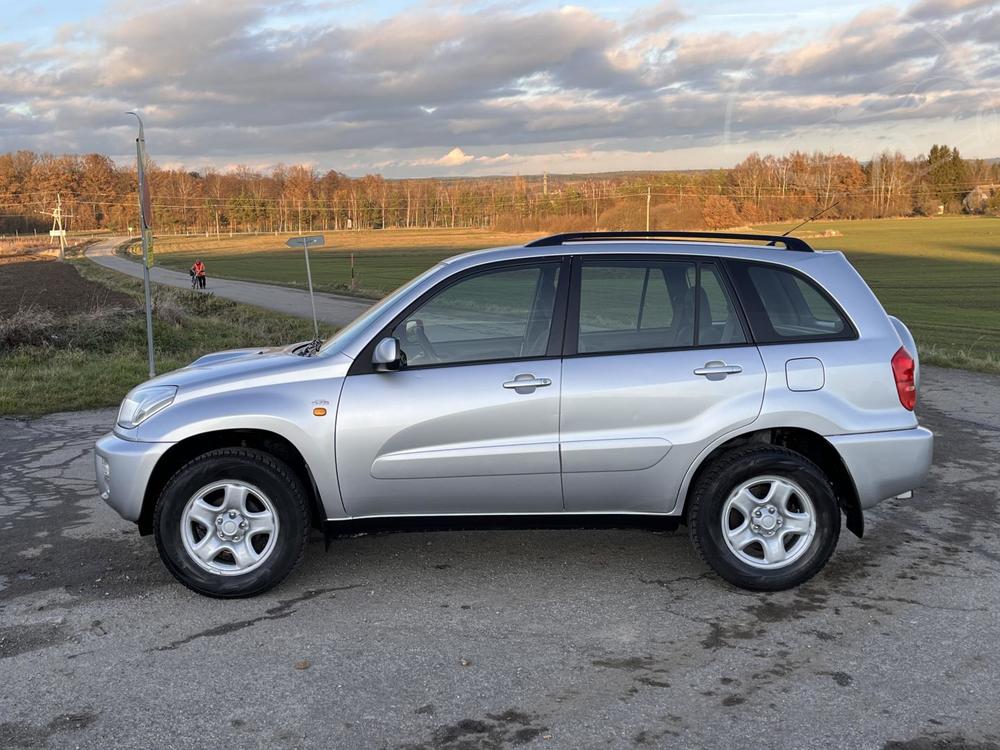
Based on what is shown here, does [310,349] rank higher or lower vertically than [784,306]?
lower

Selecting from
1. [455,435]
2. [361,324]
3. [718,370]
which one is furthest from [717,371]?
[361,324]

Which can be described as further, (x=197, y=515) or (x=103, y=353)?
(x=103, y=353)

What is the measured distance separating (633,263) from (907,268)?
165ft

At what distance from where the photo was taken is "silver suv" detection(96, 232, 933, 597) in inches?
183

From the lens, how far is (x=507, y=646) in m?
4.15

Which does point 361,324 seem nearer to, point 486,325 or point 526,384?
point 486,325

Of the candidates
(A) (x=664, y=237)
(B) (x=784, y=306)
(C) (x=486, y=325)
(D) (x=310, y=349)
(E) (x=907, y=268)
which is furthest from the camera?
(E) (x=907, y=268)

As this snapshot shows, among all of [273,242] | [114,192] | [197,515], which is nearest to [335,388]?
[197,515]

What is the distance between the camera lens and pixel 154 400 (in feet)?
15.9

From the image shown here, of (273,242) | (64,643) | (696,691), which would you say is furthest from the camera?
(273,242)

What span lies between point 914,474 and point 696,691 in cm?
187

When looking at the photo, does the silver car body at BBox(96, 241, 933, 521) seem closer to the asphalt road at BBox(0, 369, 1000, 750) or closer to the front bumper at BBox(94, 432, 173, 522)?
the front bumper at BBox(94, 432, 173, 522)

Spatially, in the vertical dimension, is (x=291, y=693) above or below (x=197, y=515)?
below

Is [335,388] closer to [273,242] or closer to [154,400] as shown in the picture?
[154,400]
